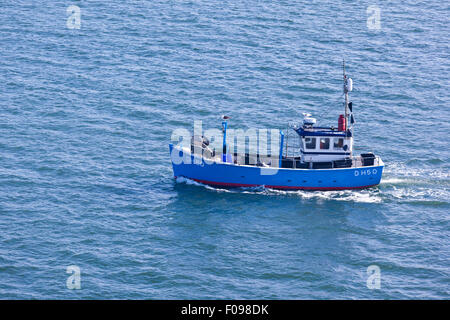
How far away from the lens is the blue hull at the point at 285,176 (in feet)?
250

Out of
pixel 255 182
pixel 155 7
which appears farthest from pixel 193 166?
pixel 155 7

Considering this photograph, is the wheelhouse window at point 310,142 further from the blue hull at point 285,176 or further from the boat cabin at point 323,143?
the blue hull at point 285,176

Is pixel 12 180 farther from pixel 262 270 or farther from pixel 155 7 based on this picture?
Result: pixel 155 7

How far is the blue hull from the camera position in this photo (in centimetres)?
7619

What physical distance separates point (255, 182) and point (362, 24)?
46.6m

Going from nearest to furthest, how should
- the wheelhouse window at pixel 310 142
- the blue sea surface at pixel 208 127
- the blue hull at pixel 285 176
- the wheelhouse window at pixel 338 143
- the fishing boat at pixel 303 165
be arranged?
the blue sea surface at pixel 208 127 < the blue hull at pixel 285 176 < the fishing boat at pixel 303 165 < the wheelhouse window at pixel 310 142 < the wheelhouse window at pixel 338 143

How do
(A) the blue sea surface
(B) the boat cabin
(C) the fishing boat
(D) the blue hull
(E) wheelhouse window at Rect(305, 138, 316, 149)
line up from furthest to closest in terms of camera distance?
(E) wheelhouse window at Rect(305, 138, 316, 149) → (B) the boat cabin → (C) the fishing boat → (D) the blue hull → (A) the blue sea surface

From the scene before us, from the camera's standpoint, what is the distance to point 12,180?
253ft

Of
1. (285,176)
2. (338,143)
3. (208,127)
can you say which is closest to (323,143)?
(338,143)

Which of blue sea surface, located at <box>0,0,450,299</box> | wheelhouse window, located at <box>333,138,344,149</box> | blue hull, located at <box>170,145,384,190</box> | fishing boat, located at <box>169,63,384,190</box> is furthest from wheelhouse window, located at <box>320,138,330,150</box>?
blue sea surface, located at <box>0,0,450,299</box>

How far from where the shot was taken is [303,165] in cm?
7781

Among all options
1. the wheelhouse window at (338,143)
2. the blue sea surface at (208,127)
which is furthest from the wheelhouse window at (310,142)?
the blue sea surface at (208,127)

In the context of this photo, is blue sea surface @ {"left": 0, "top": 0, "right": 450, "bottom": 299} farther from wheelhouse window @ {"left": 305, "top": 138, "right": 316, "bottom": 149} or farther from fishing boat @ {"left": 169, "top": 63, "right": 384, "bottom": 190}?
wheelhouse window @ {"left": 305, "top": 138, "right": 316, "bottom": 149}

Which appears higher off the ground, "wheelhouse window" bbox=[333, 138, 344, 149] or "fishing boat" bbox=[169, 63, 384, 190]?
"wheelhouse window" bbox=[333, 138, 344, 149]
